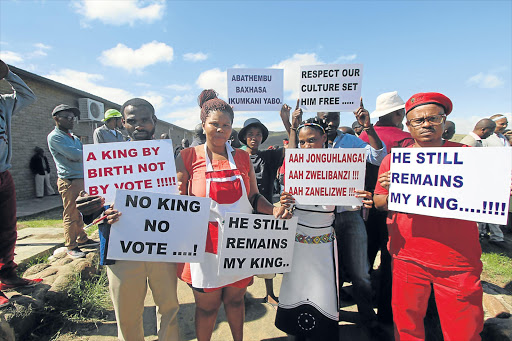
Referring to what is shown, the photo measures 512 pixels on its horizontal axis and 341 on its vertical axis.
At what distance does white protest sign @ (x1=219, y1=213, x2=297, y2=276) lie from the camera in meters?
1.97

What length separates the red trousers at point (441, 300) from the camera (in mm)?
1680

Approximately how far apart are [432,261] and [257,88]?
2786 millimetres

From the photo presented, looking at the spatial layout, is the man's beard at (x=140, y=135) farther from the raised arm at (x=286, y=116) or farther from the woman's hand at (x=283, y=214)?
the raised arm at (x=286, y=116)

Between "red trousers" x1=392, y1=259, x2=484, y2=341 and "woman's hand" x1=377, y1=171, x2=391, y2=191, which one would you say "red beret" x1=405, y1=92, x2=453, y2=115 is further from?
"red trousers" x1=392, y1=259, x2=484, y2=341

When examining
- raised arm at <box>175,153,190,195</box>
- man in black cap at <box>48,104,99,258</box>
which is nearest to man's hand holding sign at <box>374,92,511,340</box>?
raised arm at <box>175,153,190,195</box>

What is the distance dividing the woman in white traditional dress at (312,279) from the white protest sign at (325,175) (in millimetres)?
170

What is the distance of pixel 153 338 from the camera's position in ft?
9.15

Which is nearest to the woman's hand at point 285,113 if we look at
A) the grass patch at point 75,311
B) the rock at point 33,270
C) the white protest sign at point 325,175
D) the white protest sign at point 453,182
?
the white protest sign at point 325,175

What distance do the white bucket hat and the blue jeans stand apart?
1203 mm

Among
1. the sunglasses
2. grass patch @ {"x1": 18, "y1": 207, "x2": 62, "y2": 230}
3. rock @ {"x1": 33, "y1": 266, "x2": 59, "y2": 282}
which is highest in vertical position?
the sunglasses

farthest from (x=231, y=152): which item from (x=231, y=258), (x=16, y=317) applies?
(x=16, y=317)

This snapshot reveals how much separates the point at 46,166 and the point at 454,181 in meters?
13.7

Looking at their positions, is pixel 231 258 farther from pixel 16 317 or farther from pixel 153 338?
pixel 16 317

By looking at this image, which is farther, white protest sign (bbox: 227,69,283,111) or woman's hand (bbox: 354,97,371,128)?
white protest sign (bbox: 227,69,283,111)
